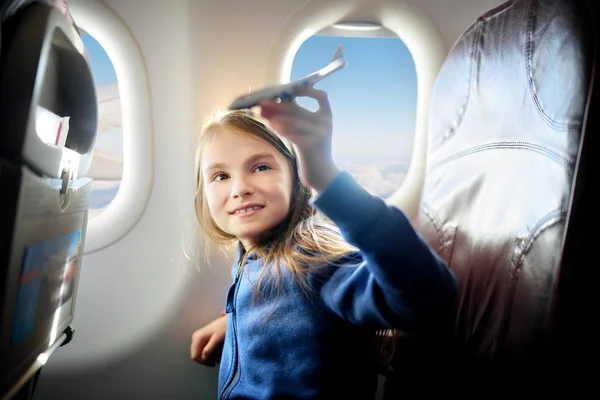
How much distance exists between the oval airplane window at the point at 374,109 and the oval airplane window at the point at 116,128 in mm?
564

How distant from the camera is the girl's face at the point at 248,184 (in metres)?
1.02

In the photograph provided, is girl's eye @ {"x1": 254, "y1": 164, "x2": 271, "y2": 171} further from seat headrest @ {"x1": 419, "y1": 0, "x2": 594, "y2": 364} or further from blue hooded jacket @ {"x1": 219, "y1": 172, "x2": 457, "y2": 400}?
seat headrest @ {"x1": 419, "y1": 0, "x2": 594, "y2": 364}

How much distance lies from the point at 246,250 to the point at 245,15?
0.72 metres

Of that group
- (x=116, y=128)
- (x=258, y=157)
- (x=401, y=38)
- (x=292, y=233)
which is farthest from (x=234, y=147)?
(x=401, y=38)

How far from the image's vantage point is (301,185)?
1.08 metres

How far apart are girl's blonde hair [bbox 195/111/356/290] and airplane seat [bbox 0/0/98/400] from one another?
33 centimetres

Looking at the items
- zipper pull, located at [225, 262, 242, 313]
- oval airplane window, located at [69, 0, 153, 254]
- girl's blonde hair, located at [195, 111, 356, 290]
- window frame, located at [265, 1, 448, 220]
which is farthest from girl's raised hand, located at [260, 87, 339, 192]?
oval airplane window, located at [69, 0, 153, 254]

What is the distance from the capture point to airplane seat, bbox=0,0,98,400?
639 millimetres

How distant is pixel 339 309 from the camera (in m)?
0.83

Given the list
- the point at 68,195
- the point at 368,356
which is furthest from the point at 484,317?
the point at 68,195

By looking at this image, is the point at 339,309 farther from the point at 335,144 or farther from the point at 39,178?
the point at 335,144

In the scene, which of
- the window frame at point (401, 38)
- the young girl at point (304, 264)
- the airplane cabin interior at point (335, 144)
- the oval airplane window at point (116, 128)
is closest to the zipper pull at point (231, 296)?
the young girl at point (304, 264)

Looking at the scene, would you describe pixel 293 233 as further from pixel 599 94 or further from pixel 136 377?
pixel 136 377

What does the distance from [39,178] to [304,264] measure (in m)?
0.51
